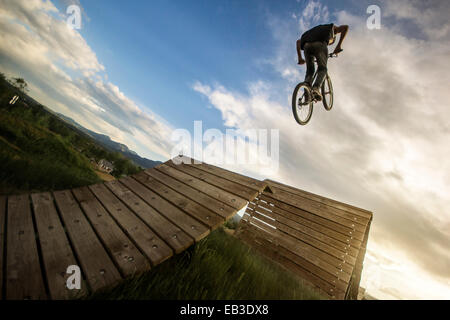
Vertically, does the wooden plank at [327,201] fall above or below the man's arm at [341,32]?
below

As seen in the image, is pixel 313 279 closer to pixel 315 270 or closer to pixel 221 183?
pixel 315 270

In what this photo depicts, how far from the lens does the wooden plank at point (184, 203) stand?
223 centimetres

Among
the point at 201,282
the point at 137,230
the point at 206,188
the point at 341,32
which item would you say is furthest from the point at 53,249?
the point at 341,32

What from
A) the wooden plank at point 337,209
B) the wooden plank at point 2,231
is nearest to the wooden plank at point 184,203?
the wooden plank at point 2,231

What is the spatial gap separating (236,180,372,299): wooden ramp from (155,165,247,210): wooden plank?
0.89 meters

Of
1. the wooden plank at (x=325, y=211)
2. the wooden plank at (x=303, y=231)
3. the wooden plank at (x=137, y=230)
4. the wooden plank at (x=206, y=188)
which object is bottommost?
the wooden plank at (x=137, y=230)

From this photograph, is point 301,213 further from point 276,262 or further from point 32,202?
point 32,202

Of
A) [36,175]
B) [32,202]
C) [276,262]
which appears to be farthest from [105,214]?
[276,262]

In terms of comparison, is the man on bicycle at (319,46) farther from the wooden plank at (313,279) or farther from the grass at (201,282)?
the grass at (201,282)

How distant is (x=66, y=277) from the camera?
4.21ft

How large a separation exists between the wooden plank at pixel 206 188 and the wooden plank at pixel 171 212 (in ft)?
1.92

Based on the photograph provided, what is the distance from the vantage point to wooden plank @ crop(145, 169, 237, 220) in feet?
7.97

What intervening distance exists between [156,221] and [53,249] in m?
0.91

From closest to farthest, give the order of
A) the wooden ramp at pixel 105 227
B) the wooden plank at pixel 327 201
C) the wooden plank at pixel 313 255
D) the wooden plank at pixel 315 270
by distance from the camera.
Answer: the wooden ramp at pixel 105 227, the wooden plank at pixel 315 270, the wooden plank at pixel 313 255, the wooden plank at pixel 327 201
